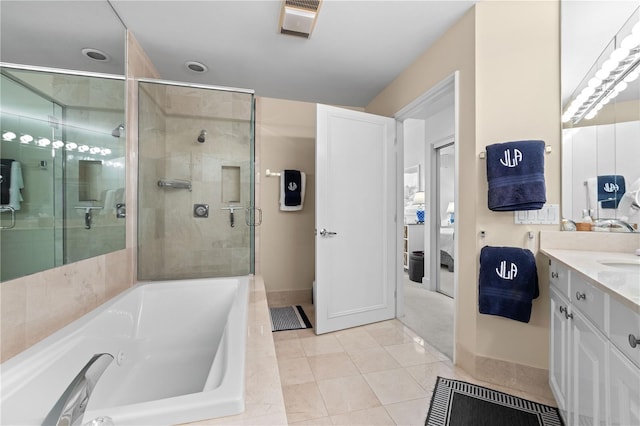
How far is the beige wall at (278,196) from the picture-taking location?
3.31 metres

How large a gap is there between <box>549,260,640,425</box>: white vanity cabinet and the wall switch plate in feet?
1.01

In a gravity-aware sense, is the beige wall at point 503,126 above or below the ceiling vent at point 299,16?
below

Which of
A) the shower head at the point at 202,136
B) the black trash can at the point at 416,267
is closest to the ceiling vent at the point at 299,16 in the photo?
the shower head at the point at 202,136

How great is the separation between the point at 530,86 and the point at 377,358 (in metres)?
2.10

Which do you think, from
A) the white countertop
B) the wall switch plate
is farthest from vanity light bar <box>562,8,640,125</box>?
the white countertop

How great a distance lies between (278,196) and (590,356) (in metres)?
2.85

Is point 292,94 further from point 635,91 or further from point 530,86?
point 635,91

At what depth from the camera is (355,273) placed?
270 cm

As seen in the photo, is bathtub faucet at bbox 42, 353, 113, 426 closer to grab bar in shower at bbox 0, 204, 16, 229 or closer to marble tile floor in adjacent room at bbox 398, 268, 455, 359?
grab bar in shower at bbox 0, 204, 16, 229

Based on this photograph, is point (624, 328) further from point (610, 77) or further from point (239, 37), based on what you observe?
point (239, 37)

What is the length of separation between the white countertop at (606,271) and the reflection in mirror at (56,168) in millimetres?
2021

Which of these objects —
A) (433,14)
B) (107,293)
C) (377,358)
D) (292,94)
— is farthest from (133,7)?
(377,358)

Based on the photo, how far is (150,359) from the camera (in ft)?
5.71

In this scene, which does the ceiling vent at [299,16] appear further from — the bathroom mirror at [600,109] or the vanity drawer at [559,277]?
the vanity drawer at [559,277]
